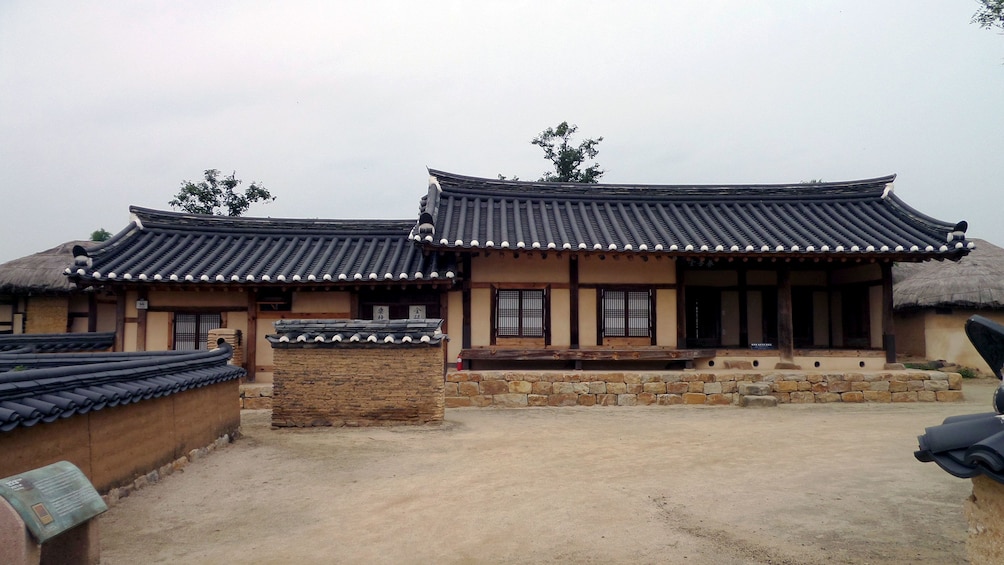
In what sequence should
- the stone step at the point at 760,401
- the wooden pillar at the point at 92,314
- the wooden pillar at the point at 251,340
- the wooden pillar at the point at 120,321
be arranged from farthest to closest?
the wooden pillar at the point at 92,314 → the wooden pillar at the point at 251,340 → the wooden pillar at the point at 120,321 → the stone step at the point at 760,401

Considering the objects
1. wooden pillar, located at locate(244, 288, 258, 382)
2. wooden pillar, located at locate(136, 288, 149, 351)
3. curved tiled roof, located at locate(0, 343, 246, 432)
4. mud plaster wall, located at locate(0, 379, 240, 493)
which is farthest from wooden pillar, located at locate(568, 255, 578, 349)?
wooden pillar, located at locate(136, 288, 149, 351)

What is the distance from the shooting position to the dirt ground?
16.3ft

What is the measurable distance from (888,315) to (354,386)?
12.3 metres

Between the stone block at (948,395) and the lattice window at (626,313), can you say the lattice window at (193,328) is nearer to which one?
the lattice window at (626,313)

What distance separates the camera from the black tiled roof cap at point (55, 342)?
1201 cm

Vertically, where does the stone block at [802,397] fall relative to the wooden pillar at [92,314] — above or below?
below

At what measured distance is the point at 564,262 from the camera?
14.5m

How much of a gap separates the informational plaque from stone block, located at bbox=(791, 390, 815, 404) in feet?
43.4

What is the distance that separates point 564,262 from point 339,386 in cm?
624

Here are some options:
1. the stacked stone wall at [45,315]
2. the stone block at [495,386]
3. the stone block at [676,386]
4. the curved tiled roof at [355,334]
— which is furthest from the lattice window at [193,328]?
the stone block at [676,386]

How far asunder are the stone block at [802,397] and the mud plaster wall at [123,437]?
1149 cm

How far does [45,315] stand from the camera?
62.4 ft

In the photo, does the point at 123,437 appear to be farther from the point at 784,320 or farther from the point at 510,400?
the point at 784,320

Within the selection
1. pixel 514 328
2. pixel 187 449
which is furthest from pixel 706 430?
pixel 187 449
